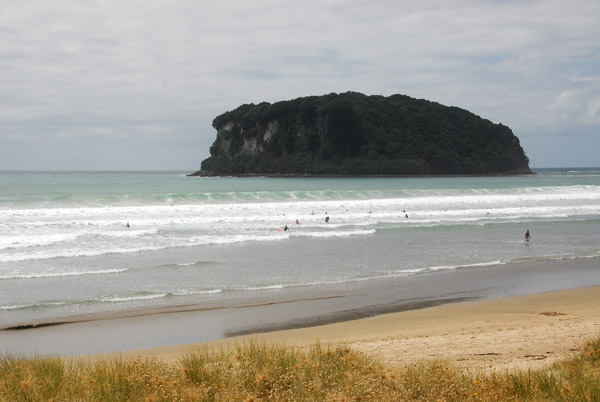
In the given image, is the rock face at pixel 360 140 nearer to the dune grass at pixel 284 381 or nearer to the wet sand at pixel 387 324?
the wet sand at pixel 387 324

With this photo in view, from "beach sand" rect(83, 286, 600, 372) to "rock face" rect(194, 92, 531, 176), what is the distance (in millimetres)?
117235

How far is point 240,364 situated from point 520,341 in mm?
4386

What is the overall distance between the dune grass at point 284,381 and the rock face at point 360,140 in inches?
4835

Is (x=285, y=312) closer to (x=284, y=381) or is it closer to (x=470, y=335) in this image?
(x=470, y=335)

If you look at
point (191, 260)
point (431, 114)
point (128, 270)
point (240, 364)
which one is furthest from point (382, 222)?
point (431, 114)

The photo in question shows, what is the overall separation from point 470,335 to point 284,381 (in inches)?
164

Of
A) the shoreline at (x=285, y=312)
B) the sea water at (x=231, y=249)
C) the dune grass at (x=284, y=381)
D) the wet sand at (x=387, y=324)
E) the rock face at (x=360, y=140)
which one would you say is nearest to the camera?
the dune grass at (x=284, y=381)

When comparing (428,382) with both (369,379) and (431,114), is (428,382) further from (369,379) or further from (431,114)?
(431,114)

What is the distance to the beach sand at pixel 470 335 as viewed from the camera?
23.7ft

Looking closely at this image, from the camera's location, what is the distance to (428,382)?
220 inches

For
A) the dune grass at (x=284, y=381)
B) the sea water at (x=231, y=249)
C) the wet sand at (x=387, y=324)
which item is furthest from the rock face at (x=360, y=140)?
the dune grass at (x=284, y=381)

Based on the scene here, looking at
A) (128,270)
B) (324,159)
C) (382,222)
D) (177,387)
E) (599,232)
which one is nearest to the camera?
(177,387)

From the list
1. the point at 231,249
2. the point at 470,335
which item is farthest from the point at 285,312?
the point at 231,249

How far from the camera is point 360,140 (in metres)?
140
